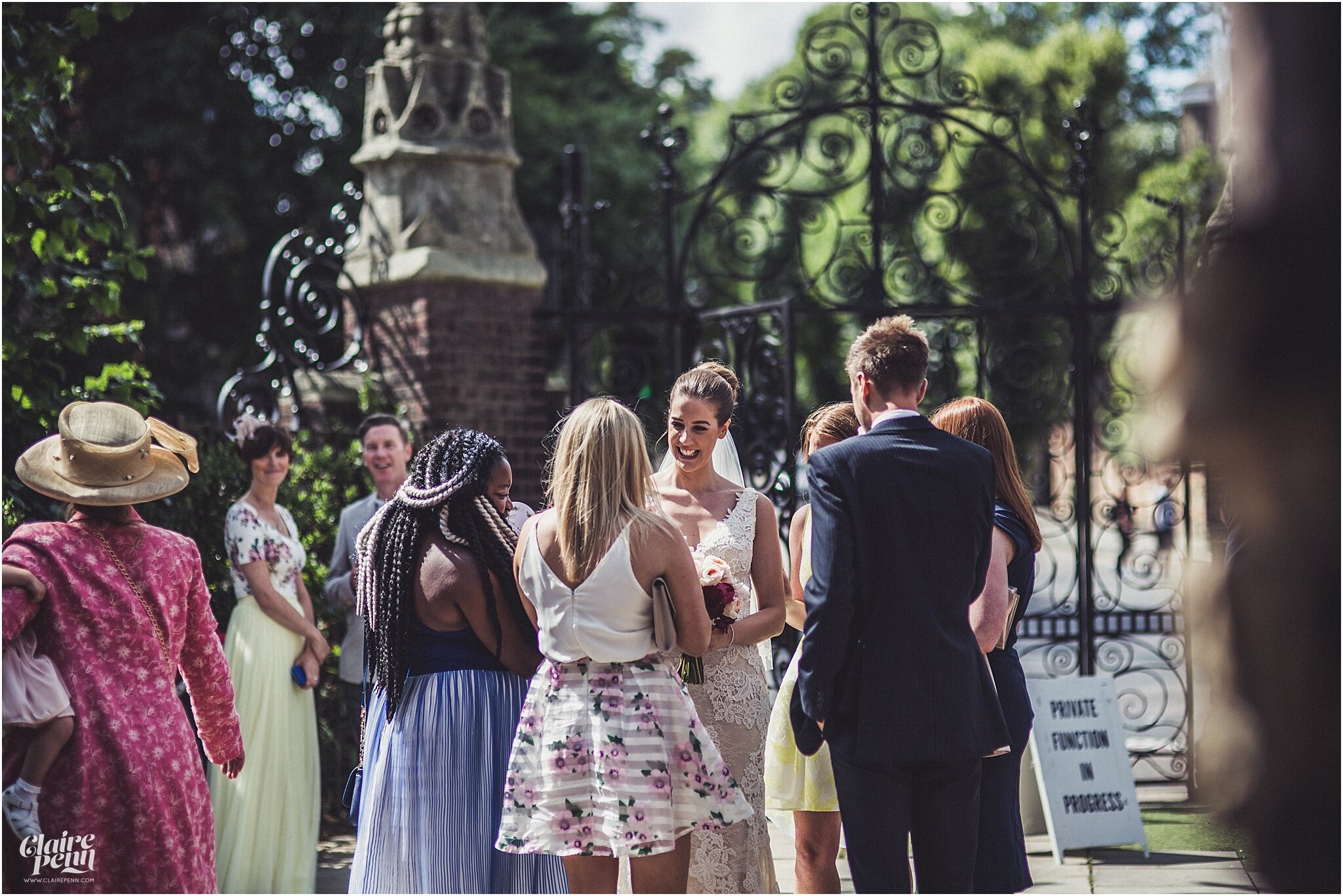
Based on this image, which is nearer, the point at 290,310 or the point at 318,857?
the point at 318,857

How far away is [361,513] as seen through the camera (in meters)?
5.61

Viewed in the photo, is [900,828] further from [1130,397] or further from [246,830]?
[1130,397]

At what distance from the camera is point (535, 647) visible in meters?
3.86

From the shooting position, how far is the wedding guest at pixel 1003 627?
375 centimetres

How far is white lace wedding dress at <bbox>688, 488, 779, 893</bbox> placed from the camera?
409cm

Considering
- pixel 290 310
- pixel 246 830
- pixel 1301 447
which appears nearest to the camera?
pixel 1301 447

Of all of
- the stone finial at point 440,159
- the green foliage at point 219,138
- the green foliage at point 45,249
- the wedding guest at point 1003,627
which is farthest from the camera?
the green foliage at point 219,138

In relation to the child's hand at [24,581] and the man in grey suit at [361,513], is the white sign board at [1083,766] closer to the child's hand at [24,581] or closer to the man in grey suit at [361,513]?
the man in grey suit at [361,513]

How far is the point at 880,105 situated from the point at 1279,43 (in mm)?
6646

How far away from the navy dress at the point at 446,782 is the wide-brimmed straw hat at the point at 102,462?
2.76 feet

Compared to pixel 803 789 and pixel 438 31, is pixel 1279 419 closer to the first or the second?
pixel 803 789

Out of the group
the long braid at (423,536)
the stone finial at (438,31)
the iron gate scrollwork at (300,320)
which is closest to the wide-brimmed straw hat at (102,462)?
the long braid at (423,536)

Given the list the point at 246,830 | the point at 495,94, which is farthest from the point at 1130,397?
the point at 246,830

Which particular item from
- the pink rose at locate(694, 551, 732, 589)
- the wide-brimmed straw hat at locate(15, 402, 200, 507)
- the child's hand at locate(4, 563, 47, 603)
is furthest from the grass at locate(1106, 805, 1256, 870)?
the child's hand at locate(4, 563, 47, 603)
